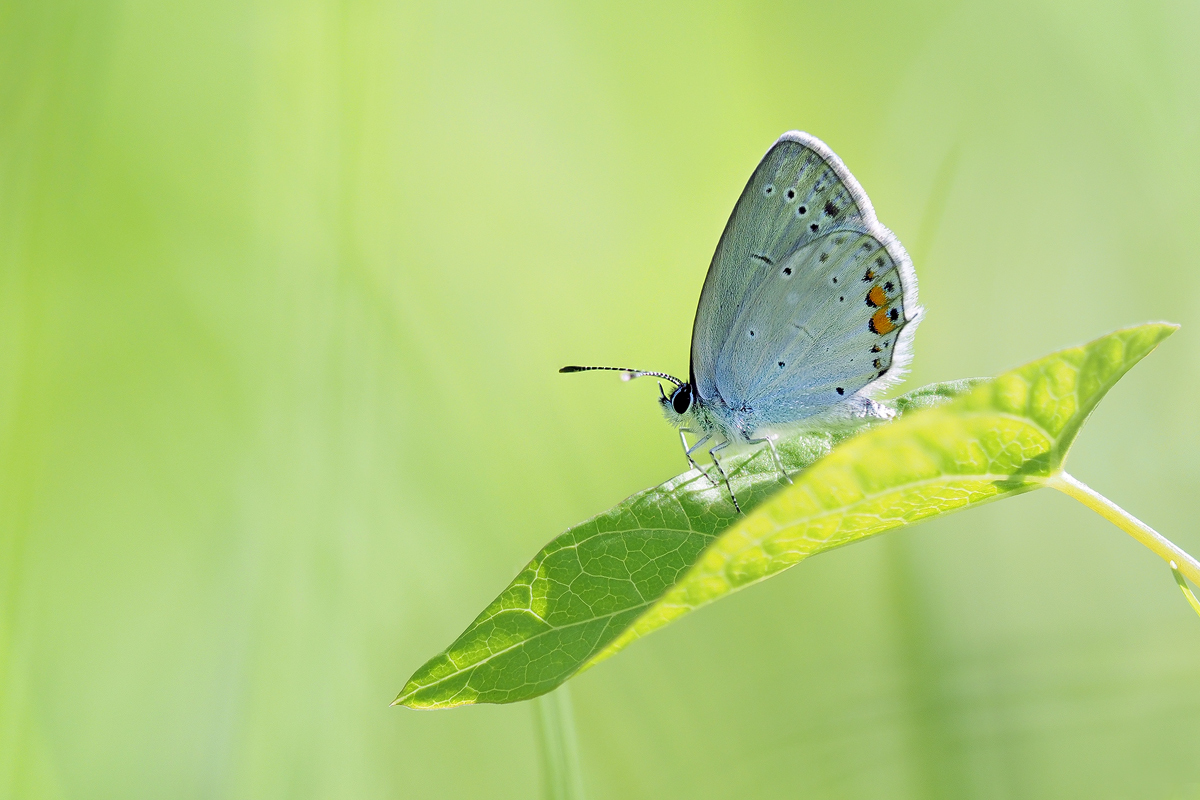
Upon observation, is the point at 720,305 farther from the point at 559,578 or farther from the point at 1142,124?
the point at 1142,124

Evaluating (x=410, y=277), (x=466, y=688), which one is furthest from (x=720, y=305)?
(x=410, y=277)

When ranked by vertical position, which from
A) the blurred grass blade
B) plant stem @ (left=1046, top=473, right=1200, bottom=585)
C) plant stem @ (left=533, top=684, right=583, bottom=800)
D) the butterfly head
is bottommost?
plant stem @ (left=533, top=684, right=583, bottom=800)

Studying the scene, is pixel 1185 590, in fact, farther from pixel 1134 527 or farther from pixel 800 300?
pixel 800 300

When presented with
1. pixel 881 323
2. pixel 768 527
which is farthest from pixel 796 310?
pixel 768 527

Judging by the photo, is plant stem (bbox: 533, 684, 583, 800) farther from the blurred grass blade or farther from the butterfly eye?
the blurred grass blade

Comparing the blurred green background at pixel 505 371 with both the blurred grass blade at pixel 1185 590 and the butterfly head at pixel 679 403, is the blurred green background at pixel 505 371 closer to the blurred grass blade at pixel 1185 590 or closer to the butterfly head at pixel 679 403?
the butterfly head at pixel 679 403

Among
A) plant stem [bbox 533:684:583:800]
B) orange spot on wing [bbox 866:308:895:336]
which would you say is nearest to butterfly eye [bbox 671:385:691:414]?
orange spot on wing [bbox 866:308:895:336]

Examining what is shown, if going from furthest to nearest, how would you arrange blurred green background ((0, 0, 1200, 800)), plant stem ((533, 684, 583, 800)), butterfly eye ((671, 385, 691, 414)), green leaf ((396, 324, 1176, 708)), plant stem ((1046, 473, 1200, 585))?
blurred green background ((0, 0, 1200, 800)) → butterfly eye ((671, 385, 691, 414)) → plant stem ((533, 684, 583, 800)) → plant stem ((1046, 473, 1200, 585)) → green leaf ((396, 324, 1176, 708))

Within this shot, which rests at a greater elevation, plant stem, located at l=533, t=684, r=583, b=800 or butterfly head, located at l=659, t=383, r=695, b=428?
butterfly head, located at l=659, t=383, r=695, b=428
